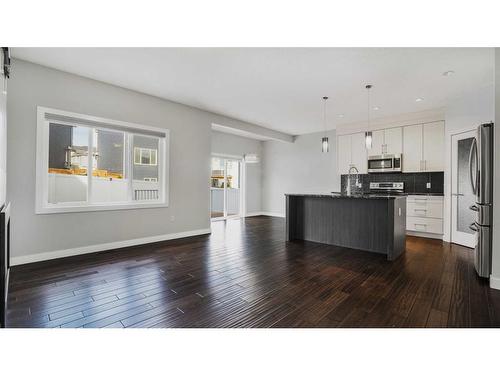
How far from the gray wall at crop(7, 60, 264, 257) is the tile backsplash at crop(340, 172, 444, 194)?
4286 millimetres

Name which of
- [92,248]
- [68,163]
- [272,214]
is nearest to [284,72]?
[68,163]

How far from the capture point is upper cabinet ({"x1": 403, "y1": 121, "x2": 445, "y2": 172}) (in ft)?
16.8

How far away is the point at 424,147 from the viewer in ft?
17.4

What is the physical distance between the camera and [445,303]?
2.19 meters

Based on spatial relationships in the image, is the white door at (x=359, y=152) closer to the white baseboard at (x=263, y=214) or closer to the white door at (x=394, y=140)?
the white door at (x=394, y=140)

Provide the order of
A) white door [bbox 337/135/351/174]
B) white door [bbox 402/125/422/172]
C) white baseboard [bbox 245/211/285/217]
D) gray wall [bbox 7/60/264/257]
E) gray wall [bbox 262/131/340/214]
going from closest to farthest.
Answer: gray wall [bbox 7/60/264/257]
white door [bbox 402/125/422/172]
white door [bbox 337/135/351/174]
gray wall [bbox 262/131/340/214]
white baseboard [bbox 245/211/285/217]

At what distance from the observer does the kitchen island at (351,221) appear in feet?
12.3

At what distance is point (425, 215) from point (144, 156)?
6.15 m

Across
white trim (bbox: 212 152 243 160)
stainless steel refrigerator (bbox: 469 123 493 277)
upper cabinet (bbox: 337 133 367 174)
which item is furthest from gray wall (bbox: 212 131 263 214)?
stainless steel refrigerator (bbox: 469 123 493 277)

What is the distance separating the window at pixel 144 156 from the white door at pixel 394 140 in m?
5.51

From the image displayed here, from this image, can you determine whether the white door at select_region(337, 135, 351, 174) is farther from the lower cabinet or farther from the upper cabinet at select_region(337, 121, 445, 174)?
the lower cabinet
